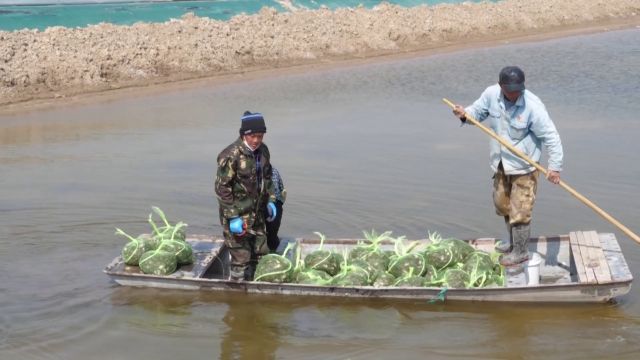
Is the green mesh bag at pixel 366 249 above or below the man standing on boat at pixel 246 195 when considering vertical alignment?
below

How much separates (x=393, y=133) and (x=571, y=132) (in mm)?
2761

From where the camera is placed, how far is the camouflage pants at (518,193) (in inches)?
298

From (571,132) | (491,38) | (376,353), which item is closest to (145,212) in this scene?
(376,353)

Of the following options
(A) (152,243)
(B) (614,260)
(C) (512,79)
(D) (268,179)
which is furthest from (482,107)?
(A) (152,243)

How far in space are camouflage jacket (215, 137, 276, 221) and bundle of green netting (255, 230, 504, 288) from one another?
52 centimetres

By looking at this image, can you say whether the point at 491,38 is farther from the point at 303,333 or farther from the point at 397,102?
the point at 303,333

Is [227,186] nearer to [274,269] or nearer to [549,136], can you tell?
[274,269]

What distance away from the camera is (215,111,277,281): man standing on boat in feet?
24.4

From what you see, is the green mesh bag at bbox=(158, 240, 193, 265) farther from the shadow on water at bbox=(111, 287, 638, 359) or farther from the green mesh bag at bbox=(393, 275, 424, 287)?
the green mesh bag at bbox=(393, 275, 424, 287)

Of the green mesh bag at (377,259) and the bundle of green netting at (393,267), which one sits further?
the green mesh bag at (377,259)

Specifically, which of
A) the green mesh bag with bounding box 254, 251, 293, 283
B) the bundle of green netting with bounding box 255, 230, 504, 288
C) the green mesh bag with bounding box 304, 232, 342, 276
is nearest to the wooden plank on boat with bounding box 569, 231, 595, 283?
the bundle of green netting with bounding box 255, 230, 504, 288

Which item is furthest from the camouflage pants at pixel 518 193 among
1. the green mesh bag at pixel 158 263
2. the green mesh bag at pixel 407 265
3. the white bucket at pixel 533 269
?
the green mesh bag at pixel 158 263

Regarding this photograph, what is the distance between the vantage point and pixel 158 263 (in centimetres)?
794

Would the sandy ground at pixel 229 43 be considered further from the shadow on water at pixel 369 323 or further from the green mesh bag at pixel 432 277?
the green mesh bag at pixel 432 277
